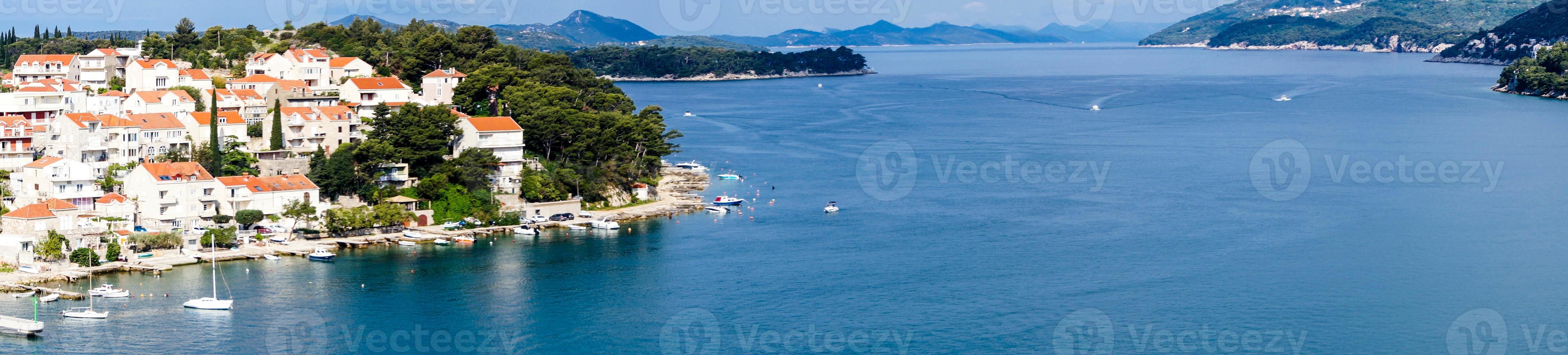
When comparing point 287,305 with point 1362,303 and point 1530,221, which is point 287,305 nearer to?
point 1362,303

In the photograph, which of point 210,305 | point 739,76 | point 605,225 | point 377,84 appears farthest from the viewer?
point 739,76

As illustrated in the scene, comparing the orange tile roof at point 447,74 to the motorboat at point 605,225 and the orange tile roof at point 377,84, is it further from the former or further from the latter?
A: the motorboat at point 605,225

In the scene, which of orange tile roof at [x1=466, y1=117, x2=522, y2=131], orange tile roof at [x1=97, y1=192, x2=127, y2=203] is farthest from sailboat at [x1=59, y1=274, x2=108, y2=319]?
orange tile roof at [x1=466, y1=117, x2=522, y2=131]

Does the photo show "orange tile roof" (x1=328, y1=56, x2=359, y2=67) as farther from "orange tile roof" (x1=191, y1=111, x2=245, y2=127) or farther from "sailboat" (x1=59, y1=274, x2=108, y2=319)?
"sailboat" (x1=59, y1=274, x2=108, y2=319)

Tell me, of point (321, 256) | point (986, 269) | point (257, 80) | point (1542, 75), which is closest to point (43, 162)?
point (321, 256)

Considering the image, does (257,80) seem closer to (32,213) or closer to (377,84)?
(377,84)

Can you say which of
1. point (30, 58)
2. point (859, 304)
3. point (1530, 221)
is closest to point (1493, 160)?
point (1530, 221)

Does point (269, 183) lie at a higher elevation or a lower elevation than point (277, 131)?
lower
